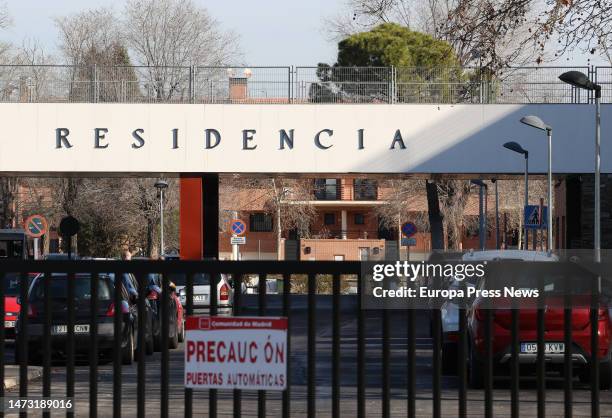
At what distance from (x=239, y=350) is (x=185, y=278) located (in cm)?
45

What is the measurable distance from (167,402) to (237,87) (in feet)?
109

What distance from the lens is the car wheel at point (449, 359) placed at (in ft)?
Answer: 20.9

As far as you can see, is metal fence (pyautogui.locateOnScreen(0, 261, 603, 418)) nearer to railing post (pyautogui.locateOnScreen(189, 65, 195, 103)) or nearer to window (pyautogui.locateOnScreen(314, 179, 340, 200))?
railing post (pyautogui.locateOnScreen(189, 65, 195, 103))

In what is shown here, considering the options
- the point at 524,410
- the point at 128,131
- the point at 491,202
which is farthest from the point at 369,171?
the point at 491,202

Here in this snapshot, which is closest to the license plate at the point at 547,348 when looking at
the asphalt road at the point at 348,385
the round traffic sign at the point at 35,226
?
the asphalt road at the point at 348,385

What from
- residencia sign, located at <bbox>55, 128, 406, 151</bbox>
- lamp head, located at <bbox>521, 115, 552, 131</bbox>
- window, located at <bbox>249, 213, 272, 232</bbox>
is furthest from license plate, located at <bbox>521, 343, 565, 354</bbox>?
window, located at <bbox>249, 213, 272, 232</bbox>

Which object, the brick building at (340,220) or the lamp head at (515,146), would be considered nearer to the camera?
the lamp head at (515,146)

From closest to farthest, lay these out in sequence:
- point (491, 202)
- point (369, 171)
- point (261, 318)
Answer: point (261, 318), point (369, 171), point (491, 202)

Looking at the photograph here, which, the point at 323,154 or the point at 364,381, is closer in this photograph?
the point at 364,381

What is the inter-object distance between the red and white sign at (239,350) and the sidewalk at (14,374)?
912 mm

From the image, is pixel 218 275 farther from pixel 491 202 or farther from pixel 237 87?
pixel 491 202

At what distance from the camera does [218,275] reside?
6.29 meters

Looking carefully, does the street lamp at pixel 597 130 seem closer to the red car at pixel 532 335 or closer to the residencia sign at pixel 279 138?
the residencia sign at pixel 279 138

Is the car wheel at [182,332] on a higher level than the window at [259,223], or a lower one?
higher
